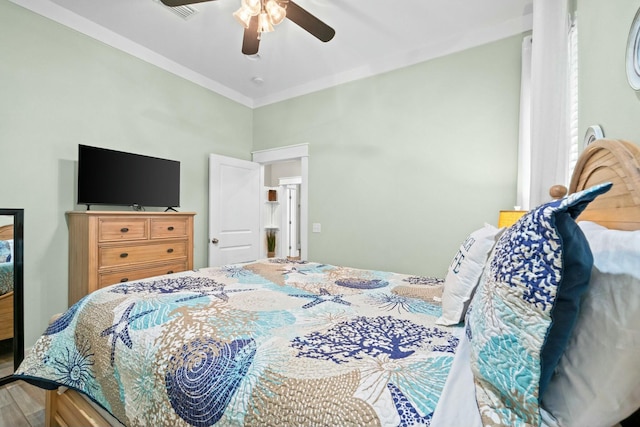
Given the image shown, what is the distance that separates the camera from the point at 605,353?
546mm

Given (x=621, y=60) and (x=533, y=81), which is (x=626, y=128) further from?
(x=533, y=81)

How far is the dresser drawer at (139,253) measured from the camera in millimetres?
2447

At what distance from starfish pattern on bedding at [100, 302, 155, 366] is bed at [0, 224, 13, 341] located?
1703mm

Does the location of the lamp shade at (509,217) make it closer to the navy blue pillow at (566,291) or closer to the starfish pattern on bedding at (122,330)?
the navy blue pillow at (566,291)

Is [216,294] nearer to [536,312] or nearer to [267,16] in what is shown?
[536,312]

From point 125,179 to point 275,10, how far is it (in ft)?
6.88

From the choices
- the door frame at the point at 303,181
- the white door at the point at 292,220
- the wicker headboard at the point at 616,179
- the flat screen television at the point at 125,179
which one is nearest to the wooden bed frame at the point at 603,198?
the wicker headboard at the point at 616,179

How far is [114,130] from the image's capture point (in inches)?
113

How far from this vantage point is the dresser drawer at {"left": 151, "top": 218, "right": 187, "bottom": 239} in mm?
2811

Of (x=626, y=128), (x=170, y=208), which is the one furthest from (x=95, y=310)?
(x=626, y=128)

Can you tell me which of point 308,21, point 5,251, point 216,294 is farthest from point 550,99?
point 5,251

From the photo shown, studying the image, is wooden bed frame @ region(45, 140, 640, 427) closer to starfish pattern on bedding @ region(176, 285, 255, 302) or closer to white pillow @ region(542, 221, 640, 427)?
white pillow @ region(542, 221, 640, 427)

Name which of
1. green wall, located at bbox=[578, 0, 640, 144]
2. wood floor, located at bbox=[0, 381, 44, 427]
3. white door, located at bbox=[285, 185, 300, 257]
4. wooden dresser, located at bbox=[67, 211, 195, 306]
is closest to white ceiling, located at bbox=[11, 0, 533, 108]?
green wall, located at bbox=[578, 0, 640, 144]

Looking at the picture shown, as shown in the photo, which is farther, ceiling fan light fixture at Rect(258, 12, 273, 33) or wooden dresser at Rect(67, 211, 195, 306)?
wooden dresser at Rect(67, 211, 195, 306)
